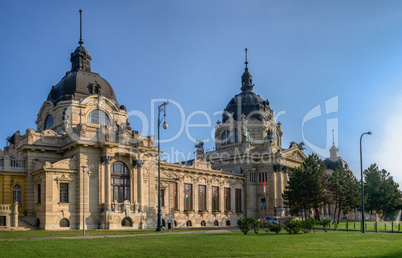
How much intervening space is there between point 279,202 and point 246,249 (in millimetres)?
56733

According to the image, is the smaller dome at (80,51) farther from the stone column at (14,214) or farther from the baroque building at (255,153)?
the baroque building at (255,153)

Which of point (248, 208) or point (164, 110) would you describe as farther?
point (248, 208)

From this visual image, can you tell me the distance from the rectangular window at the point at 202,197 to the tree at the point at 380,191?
31.8 meters

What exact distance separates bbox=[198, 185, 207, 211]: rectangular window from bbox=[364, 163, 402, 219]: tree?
104 feet

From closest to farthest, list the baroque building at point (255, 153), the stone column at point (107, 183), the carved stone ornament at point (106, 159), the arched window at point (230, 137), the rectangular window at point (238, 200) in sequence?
1. the stone column at point (107, 183)
2. the carved stone ornament at point (106, 159)
3. the rectangular window at point (238, 200)
4. the baroque building at point (255, 153)
5. the arched window at point (230, 137)

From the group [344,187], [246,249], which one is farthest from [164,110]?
[344,187]

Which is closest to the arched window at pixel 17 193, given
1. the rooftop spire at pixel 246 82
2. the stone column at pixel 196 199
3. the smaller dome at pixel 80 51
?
the smaller dome at pixel 80 51

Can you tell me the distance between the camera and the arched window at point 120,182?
2074 inches

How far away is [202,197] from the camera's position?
7262 cm

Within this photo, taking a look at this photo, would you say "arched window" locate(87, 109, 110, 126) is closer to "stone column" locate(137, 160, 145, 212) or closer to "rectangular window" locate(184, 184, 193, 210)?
"stone column" locate(137, 160, 145, 212)

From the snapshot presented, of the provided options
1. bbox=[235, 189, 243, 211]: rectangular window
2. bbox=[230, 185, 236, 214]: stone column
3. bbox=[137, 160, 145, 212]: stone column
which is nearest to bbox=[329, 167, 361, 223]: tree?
bbox=[235, 189, 243, 211]: rectangular window

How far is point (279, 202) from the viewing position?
77.7 m

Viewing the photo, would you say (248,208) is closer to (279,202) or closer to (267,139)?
(279,202)

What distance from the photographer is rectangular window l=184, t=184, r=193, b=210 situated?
69525mm
